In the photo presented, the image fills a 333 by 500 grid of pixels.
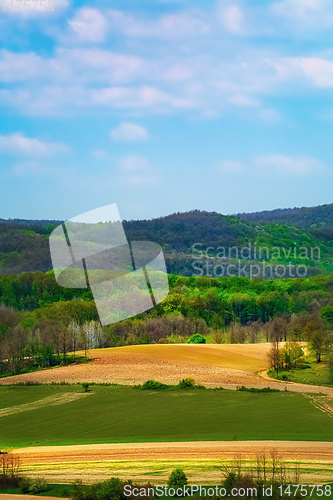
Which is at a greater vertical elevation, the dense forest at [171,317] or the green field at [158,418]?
the dense forest at [171,317]

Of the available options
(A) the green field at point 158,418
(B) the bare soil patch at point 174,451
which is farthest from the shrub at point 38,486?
(A) the green field at point 158,418

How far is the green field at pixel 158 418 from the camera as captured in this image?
1233 inches

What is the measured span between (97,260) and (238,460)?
8730 centimetres

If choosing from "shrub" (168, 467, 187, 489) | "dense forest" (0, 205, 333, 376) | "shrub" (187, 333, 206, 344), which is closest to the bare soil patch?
"shrub" (168, 467, 187, 489)

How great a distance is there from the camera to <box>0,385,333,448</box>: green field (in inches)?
1233

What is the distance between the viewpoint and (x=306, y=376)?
180ft

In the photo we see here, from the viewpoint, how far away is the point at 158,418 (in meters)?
36.4

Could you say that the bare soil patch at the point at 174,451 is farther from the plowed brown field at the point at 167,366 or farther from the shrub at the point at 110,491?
the plowed brown field at the point at 167,366

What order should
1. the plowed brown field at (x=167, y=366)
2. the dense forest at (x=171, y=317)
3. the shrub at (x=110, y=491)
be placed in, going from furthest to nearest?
the dense forest at (x=171, y=317), the plowed brown field at (x=167, y=366), the shrub at (x=110, y=491)

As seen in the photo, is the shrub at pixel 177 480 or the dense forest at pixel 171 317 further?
the dense forest at pixel 171 317

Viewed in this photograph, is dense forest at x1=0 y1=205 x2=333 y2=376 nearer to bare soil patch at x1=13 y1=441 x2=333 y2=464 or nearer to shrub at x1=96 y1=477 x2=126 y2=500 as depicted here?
bare soil patch at x1=13 y1=441 x2=333 y2=464

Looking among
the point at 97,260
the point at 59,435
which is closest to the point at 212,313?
the point at 97,260

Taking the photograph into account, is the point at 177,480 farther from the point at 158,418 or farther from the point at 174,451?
the point at 158,418

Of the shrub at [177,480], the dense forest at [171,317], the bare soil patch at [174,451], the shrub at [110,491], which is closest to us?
the shrub at [110,491]
